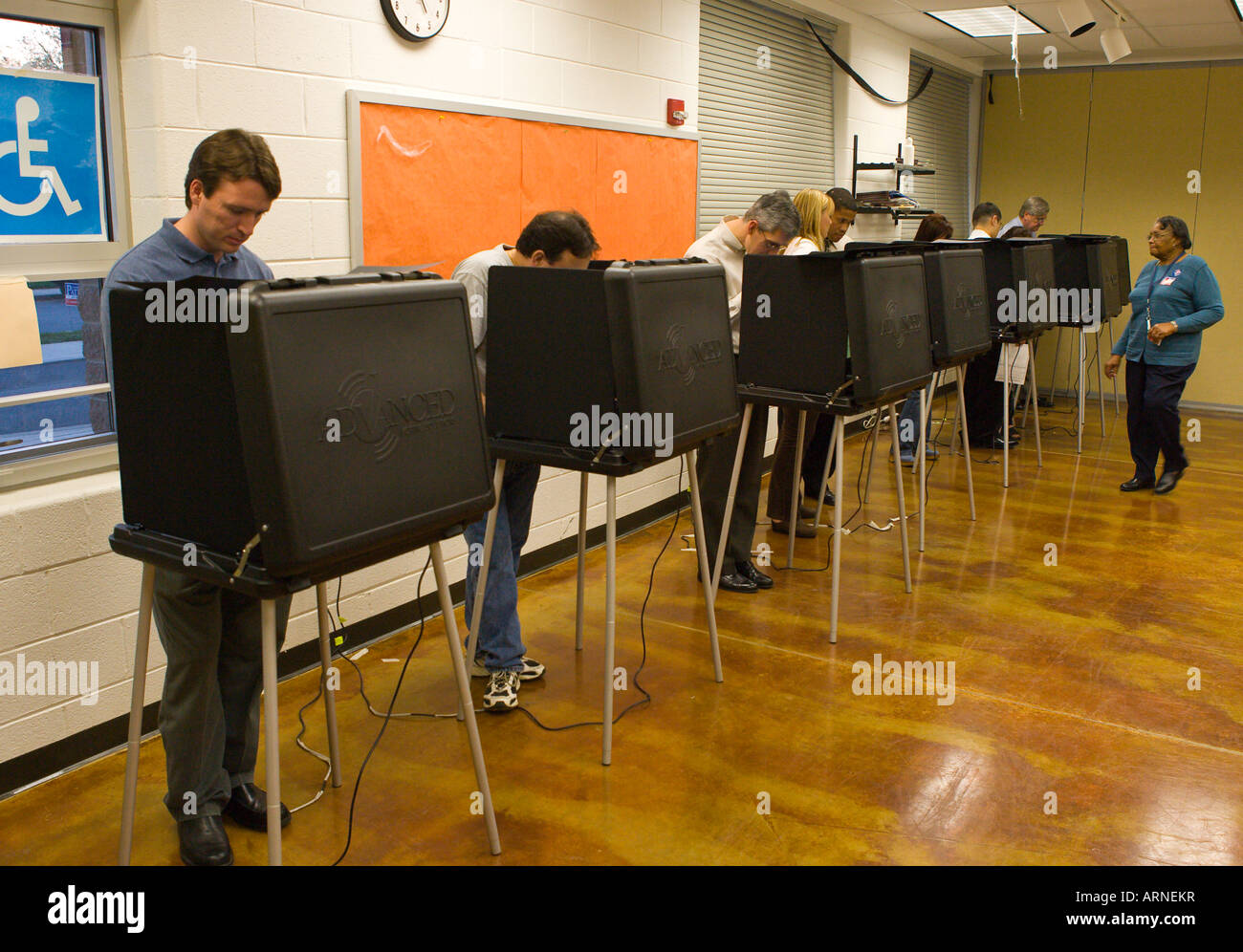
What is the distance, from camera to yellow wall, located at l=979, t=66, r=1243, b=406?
768 centimetres

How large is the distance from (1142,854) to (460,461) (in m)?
1.66

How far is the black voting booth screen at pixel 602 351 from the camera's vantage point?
91.0 inches

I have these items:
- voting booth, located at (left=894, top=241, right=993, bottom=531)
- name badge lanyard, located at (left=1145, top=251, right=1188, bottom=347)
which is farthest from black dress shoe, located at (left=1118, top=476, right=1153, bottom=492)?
voting booth, located at (left=894, top=241, right=993, bottom=531)

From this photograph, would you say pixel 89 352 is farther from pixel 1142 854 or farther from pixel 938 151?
pixel 938 151

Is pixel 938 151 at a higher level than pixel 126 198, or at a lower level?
higher

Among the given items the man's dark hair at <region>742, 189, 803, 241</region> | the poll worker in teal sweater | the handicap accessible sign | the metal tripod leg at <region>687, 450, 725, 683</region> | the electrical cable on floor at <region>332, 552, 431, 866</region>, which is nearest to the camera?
the electrical cable on floor at <region>332, 552, 431, 866</region>

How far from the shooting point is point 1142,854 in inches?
85.5

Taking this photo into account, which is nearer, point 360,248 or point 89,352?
point 89,352

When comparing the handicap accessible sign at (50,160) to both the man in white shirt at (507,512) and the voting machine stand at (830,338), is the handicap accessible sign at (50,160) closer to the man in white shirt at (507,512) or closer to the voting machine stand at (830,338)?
the man in white shirt at (507,512)

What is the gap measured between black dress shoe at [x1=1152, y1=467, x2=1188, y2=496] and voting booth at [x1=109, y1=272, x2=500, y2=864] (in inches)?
178

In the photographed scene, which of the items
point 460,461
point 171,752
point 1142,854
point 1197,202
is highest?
point 1197,202

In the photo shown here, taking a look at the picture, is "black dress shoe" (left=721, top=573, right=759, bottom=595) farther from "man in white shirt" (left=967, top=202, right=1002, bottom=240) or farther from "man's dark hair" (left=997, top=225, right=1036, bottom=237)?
"man's dark hair" (left=997, top=225, right=1036, bottom=237)

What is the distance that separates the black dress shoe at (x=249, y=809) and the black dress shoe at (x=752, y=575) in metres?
1.99
